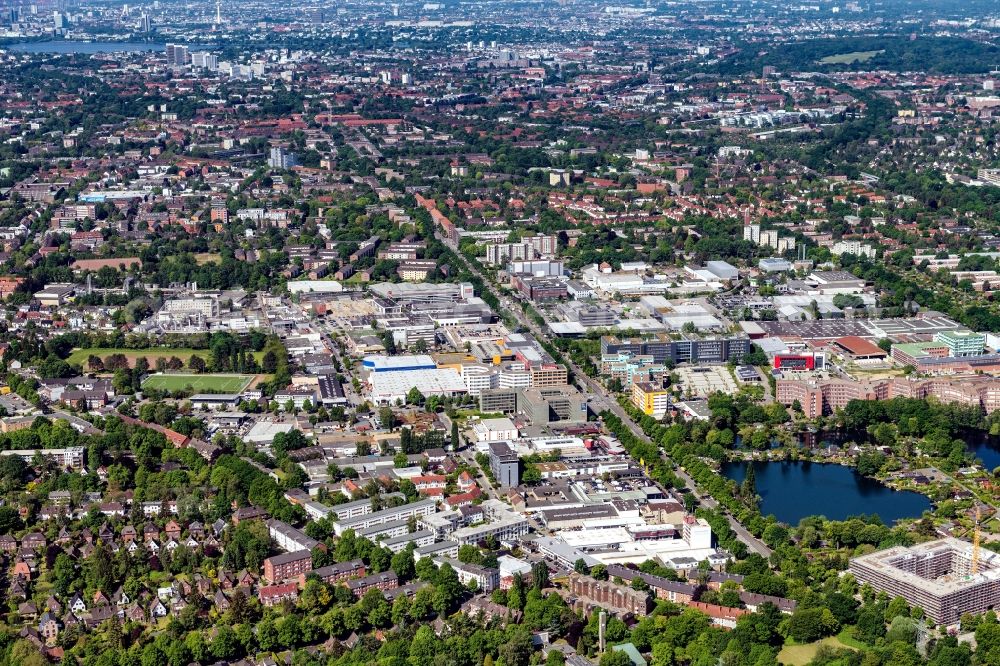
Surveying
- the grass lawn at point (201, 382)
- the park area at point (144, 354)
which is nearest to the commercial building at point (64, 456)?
the grass lawn at point (201, 382)

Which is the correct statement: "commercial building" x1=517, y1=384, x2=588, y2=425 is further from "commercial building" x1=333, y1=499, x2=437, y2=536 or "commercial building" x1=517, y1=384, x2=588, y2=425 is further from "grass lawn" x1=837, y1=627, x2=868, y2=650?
"grass lawn" x1=837, y1=627, x2=868, y2=650

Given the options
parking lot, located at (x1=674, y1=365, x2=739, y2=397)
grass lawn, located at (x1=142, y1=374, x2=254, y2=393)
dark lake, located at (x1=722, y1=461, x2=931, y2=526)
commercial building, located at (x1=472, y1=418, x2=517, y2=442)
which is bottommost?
grass lawn, located at (x1=142, y1=374, x2=254, y2=393)

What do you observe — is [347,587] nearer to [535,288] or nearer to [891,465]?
[891,465]

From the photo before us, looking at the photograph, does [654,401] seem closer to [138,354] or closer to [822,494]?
[822,494]

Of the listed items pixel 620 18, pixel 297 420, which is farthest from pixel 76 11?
pixel 297 420

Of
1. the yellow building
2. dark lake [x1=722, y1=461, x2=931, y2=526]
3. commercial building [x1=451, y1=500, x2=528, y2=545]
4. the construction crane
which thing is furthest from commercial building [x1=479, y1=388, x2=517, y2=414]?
the construction crane

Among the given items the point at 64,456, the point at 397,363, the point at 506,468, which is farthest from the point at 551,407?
the point at 64,456

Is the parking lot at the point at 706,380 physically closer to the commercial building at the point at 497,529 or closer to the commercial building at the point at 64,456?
the commercial building at the point at 497,529
